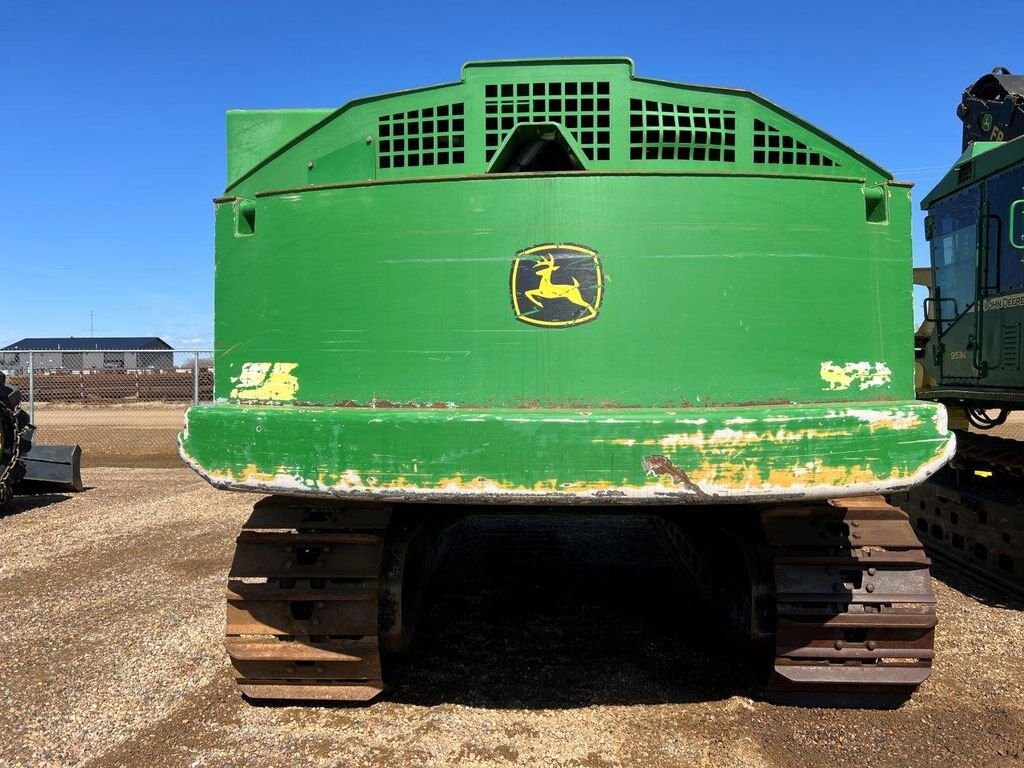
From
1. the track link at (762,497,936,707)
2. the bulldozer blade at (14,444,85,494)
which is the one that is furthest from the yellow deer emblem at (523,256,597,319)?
the bulldozer blade at (14,444,85,494)

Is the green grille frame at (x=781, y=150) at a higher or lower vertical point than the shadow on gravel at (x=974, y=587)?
higher

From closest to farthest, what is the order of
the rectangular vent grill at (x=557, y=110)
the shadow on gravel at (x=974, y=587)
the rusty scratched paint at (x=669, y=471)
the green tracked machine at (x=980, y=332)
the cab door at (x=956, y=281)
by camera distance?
1. the rusty scratched paint at (x=669, y=471)
2. the rectangular vent grill at (x=557, y=110)
3. the shadow on gravel at (x=974, y=587)
4. the green tracked machine at (x=980, y=332)
5. the cab door at (x=956, y=281)

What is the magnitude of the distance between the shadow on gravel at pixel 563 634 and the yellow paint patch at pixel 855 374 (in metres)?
1.67

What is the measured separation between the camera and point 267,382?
8.98 feet

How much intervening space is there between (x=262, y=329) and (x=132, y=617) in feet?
9.60

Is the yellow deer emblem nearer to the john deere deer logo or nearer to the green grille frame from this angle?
the john deere deer logo

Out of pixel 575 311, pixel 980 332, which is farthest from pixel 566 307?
pixel 980 332

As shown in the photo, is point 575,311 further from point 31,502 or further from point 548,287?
point 31,502

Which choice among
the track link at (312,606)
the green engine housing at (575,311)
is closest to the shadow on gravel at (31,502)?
the track link at (312,606)

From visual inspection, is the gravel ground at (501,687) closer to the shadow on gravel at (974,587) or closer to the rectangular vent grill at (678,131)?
the shadow on gravel at (974,587)

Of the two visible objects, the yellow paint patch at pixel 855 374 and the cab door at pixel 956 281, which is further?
the cab door at pixel 956 281

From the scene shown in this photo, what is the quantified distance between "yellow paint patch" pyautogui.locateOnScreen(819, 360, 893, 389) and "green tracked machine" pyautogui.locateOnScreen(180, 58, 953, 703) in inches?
0.4

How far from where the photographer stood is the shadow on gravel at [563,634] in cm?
347

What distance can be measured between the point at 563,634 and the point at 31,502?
314 inches
